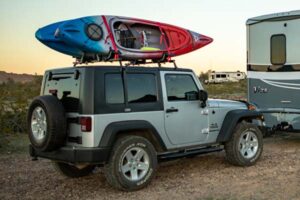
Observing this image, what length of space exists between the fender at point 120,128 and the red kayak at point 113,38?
1.10 m

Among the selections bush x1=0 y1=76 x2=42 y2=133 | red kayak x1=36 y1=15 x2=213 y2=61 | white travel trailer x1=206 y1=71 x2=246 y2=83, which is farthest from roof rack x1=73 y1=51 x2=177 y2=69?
white travel trailer x1=206 y1=71 x2=246 y2=83

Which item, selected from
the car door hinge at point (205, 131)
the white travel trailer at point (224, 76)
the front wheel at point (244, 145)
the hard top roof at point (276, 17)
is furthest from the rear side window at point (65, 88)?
the white travel trailer at point (224, 76)

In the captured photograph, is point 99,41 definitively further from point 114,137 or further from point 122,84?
point 114,137

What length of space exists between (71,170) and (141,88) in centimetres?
194

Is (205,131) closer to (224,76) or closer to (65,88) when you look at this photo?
(65,88)

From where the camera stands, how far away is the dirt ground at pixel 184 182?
6.58 m

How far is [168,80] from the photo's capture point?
24.5 feet

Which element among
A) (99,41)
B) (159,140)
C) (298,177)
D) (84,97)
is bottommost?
(298,177)

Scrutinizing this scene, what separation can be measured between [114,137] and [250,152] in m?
3.28

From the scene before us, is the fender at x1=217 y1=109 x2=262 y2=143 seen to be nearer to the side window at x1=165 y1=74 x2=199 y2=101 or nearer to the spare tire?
the side window at x1=165 y1=74 x2=199 y2=101

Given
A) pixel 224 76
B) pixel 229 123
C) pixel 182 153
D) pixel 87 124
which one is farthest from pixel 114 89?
pixel 224 76

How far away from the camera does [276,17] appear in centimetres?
1092

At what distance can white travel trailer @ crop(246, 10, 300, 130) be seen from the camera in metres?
10.6

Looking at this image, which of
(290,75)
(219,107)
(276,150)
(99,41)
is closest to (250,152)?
(219,107)
